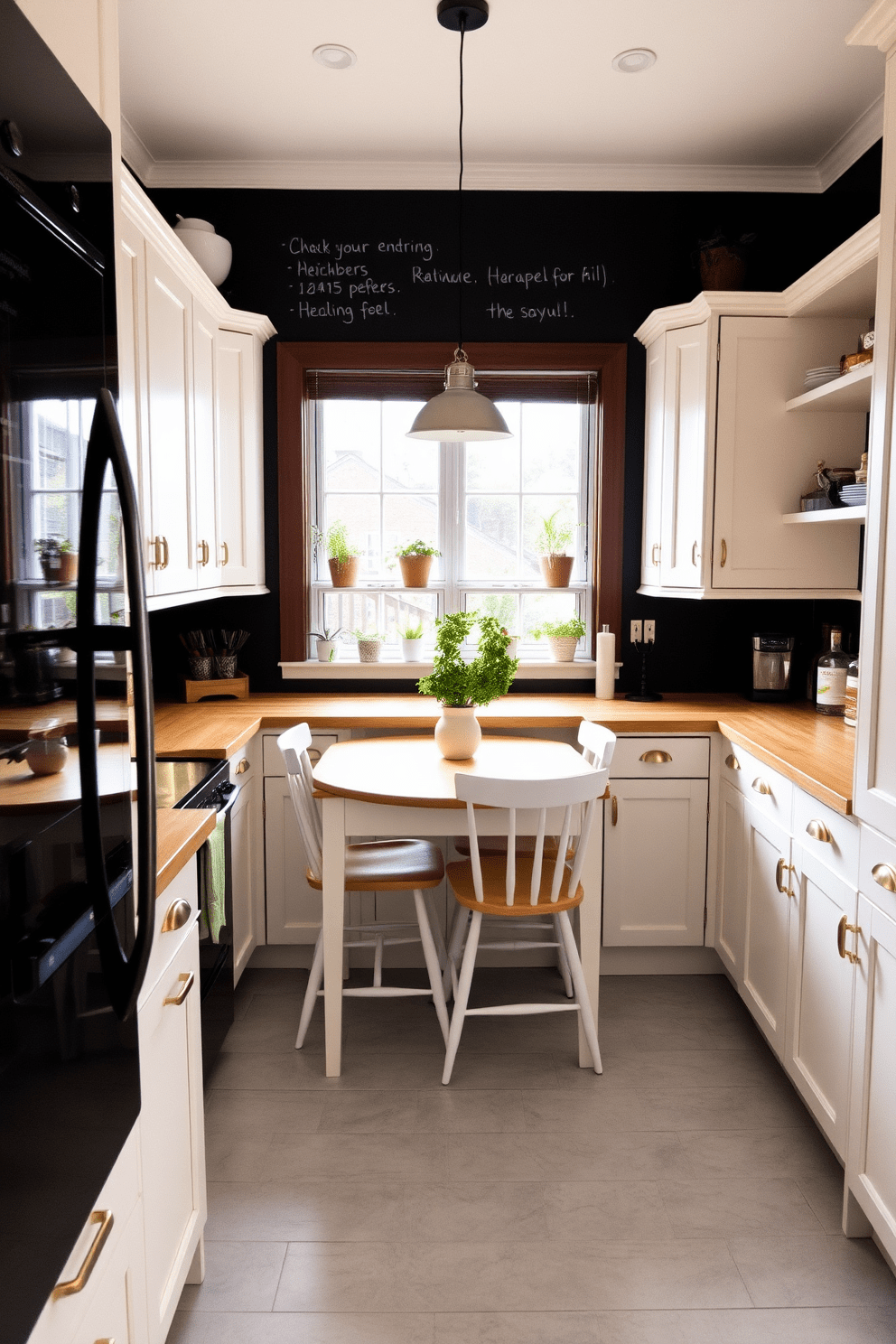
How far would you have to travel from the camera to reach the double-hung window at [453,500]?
392cm

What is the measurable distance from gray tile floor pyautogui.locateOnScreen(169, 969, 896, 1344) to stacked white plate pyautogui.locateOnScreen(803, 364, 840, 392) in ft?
7.07

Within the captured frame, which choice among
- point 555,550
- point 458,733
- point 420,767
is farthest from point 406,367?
point 420,767

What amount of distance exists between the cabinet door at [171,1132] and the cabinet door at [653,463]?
2.50 metres

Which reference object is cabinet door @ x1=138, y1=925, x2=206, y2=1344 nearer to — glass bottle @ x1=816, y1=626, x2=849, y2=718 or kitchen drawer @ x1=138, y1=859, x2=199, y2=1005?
kitchen drawer @ x1=138, y1=859, x2=199, y2=1005

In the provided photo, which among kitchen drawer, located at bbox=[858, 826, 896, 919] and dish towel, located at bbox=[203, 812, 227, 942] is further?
dish towel, located at bbox=[203, 812, 227, 942]

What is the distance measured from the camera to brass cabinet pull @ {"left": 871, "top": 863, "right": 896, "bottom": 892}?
1.81 m

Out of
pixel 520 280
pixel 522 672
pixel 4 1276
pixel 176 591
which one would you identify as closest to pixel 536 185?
pixel 520 280

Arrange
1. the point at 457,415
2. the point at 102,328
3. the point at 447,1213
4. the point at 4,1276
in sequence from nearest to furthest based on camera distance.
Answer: the point at 4,1276, the point at 102,328, the point at 447,1213, the point at 457,415

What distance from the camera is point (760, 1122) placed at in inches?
98.3

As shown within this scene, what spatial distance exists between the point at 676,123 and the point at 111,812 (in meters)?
3.25

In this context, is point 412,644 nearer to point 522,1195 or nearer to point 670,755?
point 670,755

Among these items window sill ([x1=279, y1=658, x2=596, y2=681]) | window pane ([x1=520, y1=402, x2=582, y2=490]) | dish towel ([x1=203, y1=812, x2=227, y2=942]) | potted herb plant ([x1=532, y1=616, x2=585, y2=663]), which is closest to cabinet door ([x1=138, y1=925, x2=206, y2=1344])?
dish towel ([x1=203, y1=812, x2=227, y2=942])

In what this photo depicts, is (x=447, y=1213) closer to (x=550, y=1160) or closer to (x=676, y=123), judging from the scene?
(x=550, y=1160)

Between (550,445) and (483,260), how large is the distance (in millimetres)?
769
